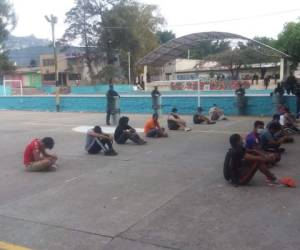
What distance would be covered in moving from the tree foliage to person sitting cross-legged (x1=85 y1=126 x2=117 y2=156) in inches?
1965

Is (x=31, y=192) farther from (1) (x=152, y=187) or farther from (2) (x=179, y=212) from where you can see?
(2) (x=179, y=212)

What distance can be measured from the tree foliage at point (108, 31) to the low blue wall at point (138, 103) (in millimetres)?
29885

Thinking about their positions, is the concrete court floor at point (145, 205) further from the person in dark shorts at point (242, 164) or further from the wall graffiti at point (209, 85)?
the wall graffiti at point (209, 85)

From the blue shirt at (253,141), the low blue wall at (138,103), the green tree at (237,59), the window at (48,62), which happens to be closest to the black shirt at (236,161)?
the blue shirt at (253,141)

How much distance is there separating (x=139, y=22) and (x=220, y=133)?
4939 centimetres

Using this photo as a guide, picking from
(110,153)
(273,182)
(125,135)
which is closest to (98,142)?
(110,153)

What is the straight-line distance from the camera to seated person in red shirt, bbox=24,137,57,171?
386 inches

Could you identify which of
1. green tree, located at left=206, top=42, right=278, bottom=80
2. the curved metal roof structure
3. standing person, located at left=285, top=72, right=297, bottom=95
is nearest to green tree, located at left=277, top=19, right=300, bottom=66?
green tree, located at left=206, top=42, right=278, bottom=80

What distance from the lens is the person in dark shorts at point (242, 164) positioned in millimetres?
8031

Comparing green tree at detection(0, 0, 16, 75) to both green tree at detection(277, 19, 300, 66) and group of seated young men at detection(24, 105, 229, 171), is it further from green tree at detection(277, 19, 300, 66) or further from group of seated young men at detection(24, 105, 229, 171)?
group of seated young men at detection(24, 105, 229, 171)

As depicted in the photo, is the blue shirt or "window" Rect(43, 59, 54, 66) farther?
"window" Rect(43, 59, 54, 66)

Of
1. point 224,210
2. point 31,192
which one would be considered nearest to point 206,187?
point 224,210

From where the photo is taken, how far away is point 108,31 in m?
61.2

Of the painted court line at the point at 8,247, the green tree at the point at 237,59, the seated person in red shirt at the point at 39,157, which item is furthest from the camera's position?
the green tree at the point at 237,59
